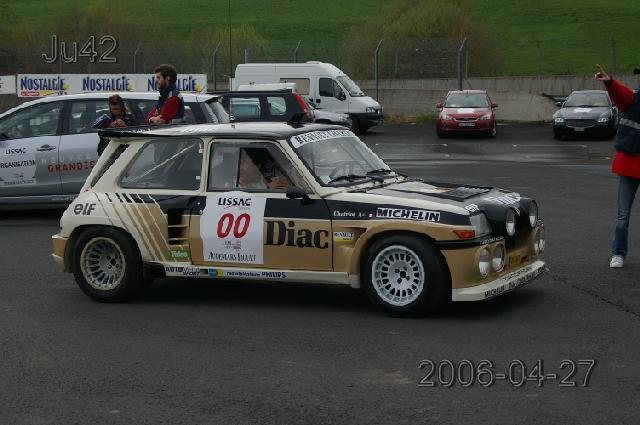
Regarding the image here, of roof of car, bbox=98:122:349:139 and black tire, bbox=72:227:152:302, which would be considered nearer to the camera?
roof of car, bbox=98:122:349:139

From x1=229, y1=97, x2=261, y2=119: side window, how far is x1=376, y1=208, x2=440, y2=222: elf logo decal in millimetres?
16602

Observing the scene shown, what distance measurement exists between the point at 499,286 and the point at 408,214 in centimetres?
88

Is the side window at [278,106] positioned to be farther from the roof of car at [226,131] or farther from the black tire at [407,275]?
the black tire at [407,275]

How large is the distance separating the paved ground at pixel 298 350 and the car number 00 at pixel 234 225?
2.06ft

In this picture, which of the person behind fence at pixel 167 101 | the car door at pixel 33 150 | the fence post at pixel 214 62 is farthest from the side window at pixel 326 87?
the person behind fence at pixel 167 101

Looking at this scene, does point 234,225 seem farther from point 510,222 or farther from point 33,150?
point 33,150

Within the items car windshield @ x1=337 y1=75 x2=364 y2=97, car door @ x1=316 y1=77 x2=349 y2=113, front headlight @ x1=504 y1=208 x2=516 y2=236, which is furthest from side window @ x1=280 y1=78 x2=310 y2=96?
front headlight @ x1=504 y1=208 x2=516 y2=236

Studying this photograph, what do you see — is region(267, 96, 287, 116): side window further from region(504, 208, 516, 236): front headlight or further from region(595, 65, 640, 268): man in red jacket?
region(504, 208, 516, 236): front headlight

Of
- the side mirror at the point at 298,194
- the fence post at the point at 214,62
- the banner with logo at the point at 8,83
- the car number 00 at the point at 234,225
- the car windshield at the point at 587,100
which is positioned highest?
the fence post at the point at 214,62

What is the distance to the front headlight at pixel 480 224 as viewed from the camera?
8.49 meters

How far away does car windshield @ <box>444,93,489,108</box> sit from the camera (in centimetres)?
3569

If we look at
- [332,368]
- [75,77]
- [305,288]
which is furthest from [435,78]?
[332,368]

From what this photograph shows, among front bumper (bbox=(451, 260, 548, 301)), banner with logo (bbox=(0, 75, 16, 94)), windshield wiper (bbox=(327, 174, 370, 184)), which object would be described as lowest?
front bumper (bbox=(451, 260, 548, 301))

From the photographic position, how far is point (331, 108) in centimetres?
3678
